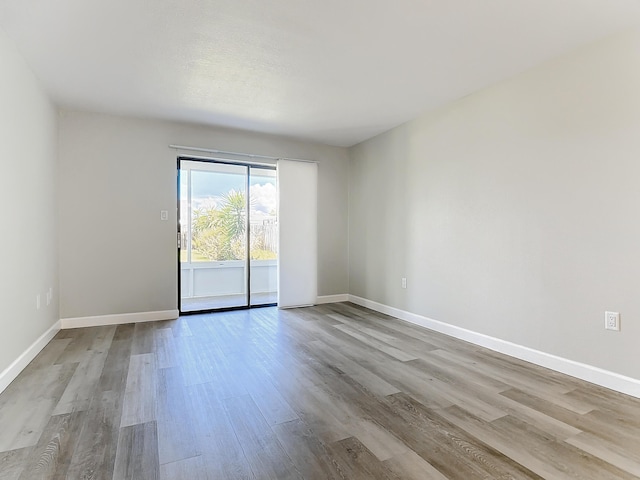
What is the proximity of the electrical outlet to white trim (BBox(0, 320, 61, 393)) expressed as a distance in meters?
4.03

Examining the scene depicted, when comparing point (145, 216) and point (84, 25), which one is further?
point (145, 216)

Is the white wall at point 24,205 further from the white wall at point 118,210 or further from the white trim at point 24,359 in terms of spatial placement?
the white wall at point 118,210

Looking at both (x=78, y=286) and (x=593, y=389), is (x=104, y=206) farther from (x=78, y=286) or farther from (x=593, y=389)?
(x=593, y=389)

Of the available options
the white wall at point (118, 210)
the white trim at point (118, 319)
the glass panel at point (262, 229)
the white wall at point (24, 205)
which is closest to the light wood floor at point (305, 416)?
the white wall at point (24, 205)

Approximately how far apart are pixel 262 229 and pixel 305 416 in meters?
3.46

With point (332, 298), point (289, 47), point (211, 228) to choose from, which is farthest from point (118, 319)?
point (289, 47)

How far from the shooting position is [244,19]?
2.13 metres

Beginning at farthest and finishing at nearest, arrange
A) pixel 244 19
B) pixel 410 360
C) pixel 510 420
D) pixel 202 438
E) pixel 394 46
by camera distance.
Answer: pixel 410 360 < pixel 394 46 < pixel 244 19 < pixel 510 420 < pixel 202 438

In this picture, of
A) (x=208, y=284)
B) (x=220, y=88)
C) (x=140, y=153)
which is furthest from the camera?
(x=208, y=284)

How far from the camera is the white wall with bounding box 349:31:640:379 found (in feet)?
7.35

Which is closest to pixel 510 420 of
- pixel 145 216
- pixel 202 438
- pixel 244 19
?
pixel 202 438

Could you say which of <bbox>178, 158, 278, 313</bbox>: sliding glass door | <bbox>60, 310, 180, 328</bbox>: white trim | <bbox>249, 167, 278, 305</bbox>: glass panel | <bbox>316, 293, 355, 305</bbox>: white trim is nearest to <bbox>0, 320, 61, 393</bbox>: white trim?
<bbox>60, 310, 180, 328</bbox>: white trim

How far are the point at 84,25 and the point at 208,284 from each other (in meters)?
3.61

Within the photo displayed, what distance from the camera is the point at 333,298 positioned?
5.22m
